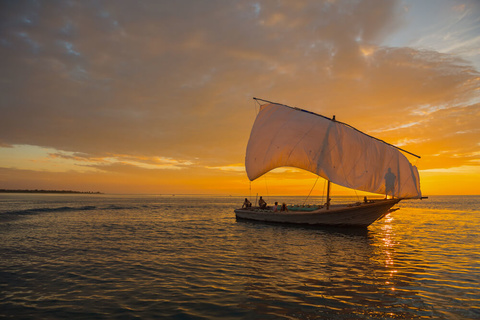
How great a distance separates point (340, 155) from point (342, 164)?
986mm

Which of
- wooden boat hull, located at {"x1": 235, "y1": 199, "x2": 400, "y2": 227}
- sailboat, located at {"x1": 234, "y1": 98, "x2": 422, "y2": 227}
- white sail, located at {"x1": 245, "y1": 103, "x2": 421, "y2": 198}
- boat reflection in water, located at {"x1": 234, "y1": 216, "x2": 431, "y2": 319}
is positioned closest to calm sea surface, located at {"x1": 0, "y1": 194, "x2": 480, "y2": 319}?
boat reflection in water, located at {"x1": 234, "y1": 216, "x2": 431, "y2": 319}

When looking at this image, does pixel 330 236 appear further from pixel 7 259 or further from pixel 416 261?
pixel 7 259

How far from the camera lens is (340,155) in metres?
30.9

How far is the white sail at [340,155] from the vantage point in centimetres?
2988

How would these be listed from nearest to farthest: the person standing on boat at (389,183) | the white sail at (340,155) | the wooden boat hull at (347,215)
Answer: the wooden boat hull at (347,215) < the person standing on boat at (389,183) < the white sail at (340,155)

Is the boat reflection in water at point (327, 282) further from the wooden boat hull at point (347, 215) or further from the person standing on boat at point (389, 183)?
the person standing on boat at point (389, 183)

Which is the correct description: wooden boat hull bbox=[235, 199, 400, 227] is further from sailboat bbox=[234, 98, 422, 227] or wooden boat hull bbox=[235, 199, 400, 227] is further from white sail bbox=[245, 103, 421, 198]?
white sail bbox=[245, 103, 421, 198]

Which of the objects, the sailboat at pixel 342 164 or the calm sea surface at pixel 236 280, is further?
the sailboat at pixel 342 164

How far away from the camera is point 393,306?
9.17 m

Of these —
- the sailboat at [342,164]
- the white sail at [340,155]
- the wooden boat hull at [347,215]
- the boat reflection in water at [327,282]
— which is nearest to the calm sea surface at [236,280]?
the boat reflection in water at [327,282]

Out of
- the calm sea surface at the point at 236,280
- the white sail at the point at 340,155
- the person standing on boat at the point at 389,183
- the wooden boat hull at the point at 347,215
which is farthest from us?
the white sail at the point at 340,155

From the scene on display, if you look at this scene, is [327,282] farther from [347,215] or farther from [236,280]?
[347,215]

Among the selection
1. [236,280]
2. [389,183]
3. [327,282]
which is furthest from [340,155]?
[236,280]

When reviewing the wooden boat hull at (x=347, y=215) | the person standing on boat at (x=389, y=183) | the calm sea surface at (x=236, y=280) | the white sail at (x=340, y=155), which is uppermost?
the white sail at (x=340, y=155)
